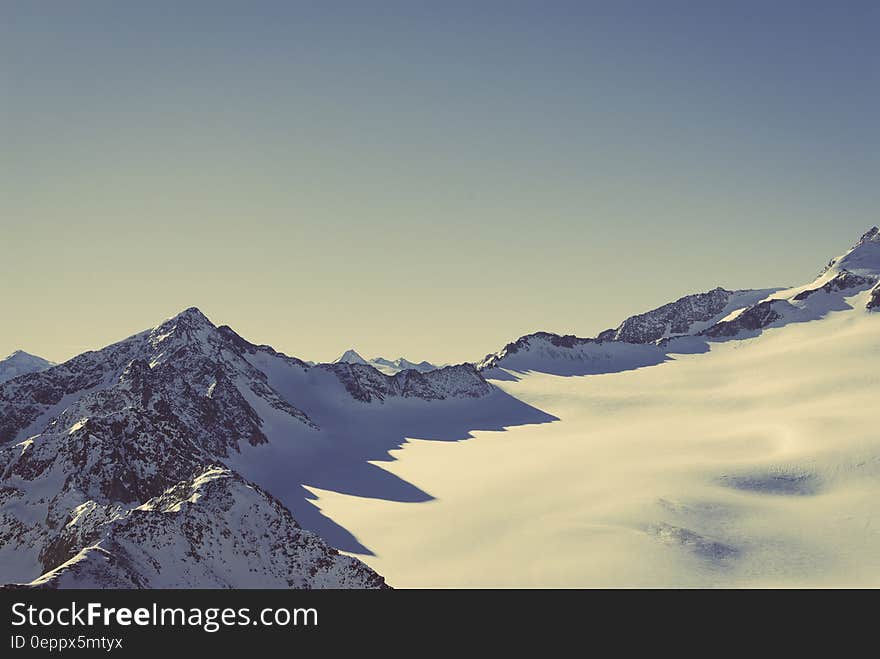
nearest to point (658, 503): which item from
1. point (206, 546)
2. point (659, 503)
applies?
point (659, 503)

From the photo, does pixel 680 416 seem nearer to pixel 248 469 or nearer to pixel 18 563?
pixel 248 469

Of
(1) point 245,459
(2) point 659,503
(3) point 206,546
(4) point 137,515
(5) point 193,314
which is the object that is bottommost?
(2) point 659,503

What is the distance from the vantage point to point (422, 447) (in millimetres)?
154375

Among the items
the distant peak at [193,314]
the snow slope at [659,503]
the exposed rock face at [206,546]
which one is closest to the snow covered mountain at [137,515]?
the exposed rock face at [206,546]

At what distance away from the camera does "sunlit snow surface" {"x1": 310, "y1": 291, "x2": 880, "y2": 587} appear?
64438 millimetres

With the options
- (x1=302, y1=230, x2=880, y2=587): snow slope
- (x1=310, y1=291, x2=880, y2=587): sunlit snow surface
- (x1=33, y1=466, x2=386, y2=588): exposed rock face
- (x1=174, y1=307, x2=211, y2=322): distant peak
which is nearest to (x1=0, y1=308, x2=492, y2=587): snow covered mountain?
(x1=33, y1=466, x2=386, y2=588): exposed rock face

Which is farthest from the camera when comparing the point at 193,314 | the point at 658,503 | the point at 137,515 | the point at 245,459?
the point at 193,314

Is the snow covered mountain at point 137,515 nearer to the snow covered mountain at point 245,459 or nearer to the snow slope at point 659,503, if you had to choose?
the snow covered mountain at point 245,459

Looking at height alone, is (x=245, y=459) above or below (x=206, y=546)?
below

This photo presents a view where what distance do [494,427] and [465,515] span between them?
87.9 m

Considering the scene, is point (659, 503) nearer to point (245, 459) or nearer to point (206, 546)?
point (206, 546)

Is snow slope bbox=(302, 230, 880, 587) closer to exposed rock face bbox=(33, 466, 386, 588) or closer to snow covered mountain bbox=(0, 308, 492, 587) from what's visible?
exposed rock face bbox=(33, 466, 386, 588)

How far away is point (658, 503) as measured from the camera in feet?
268
